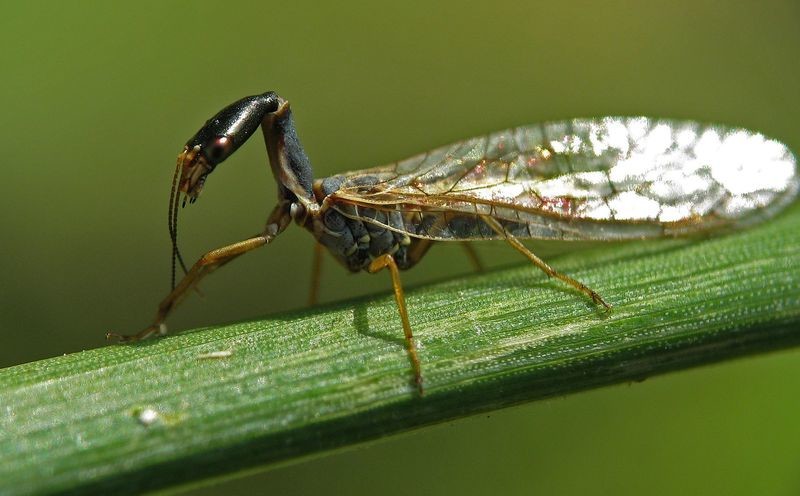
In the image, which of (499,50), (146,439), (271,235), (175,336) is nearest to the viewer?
(146,439)

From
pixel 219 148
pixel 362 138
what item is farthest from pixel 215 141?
pixel 362 138

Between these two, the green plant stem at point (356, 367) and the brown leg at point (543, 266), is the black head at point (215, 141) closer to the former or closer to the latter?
the green plant stem at point (356, 367)

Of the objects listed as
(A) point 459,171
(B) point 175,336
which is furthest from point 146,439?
(A) point 459,171

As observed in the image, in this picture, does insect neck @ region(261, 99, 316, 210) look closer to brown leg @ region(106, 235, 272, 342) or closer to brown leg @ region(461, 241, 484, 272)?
brown leg @ region(106, 235, 272, 342)

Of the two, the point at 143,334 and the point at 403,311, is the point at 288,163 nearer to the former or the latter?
the point at 143,334

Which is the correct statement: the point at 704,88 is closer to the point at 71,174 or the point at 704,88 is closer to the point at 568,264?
the point at 568,264

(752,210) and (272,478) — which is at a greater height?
(752,210)
